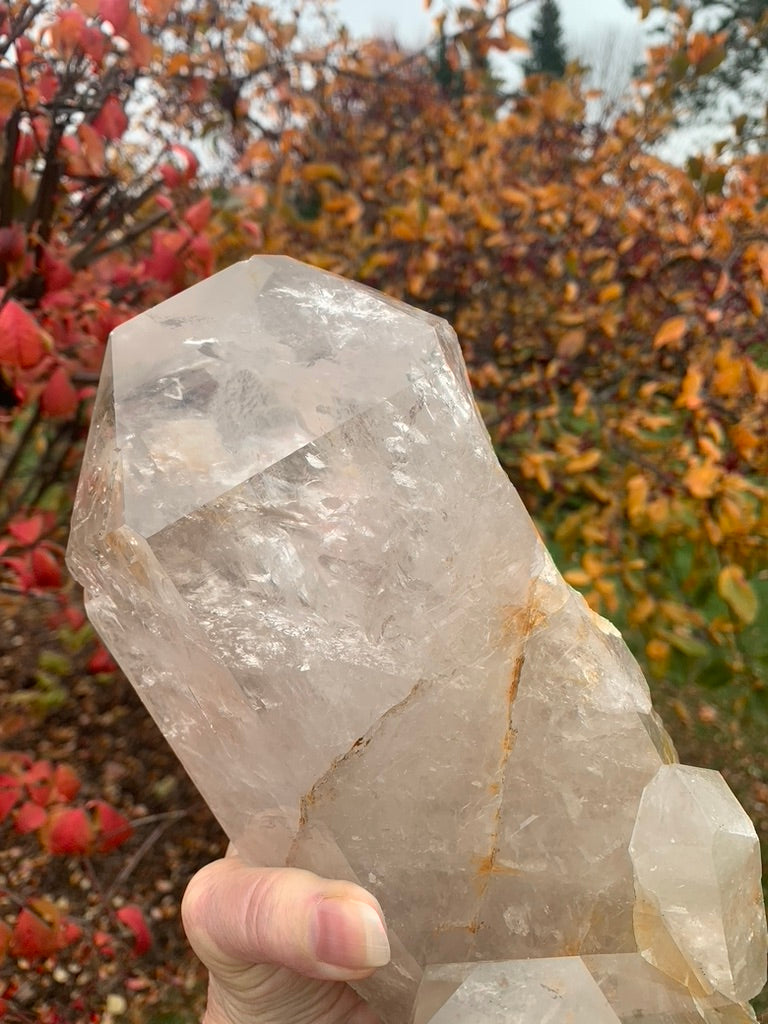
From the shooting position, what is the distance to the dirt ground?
2.12 metres

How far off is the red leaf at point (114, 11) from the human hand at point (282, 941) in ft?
4.97

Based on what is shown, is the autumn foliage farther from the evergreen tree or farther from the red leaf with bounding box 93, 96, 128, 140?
the evergreen tree

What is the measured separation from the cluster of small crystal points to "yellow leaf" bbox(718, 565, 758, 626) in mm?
793

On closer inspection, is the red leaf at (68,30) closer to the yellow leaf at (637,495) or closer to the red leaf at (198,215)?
the red leaf at (198,215)

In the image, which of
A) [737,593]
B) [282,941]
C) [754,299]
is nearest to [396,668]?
[282,941]

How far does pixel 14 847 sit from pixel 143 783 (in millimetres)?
443

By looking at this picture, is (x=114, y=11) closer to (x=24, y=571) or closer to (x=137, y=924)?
(x=24, y=571)

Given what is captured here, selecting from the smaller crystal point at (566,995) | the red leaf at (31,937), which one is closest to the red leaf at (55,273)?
the red leaf at (31,937)

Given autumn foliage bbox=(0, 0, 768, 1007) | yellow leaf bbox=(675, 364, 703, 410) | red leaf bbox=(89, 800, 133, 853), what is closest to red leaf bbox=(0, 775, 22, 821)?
autumn foliage bbox=(0, 0, 768, 1007)

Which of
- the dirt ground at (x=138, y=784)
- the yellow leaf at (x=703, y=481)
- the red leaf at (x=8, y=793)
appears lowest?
the dirt ground at (x=138, y=784)

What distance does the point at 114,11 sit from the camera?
150 cm

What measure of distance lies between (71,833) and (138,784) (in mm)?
1072

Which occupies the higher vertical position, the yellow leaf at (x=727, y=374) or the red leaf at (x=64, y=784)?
the yellow leaf at (x=727, y=374)

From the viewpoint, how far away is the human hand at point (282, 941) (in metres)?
0.83
